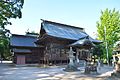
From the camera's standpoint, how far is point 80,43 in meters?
27.2

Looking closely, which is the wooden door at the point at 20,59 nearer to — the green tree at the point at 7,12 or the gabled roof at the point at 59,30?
the gabled roof at the point at 59,30

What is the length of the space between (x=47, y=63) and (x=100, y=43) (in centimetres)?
1222

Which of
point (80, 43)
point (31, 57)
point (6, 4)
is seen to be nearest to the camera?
point (6, 4)

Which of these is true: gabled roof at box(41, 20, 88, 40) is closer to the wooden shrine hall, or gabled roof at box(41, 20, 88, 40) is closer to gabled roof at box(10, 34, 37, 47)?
the wooden shrine hall

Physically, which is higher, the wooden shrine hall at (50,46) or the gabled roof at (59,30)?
the gabled roof at (59,30)

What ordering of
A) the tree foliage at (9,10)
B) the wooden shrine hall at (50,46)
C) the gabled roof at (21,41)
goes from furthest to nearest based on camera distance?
the gabled roof at (21,41), the wooden shrine hall at (50,46), the tree foliage at (9,10)

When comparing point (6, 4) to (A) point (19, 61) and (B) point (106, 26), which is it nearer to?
(A) point (19, 61)

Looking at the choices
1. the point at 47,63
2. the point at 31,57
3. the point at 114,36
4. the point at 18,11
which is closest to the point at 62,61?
the point at 47,63

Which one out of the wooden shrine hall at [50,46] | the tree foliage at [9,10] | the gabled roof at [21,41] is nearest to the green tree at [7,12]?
the tree foliage at [9,10]

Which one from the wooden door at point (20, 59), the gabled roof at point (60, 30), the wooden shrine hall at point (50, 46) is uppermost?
the gabled roof at point (60, 30)

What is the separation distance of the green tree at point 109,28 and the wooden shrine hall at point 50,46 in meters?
2.70

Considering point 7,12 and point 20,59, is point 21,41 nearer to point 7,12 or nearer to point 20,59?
point 20,59

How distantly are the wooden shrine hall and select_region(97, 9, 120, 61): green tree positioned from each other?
2696 millimetres

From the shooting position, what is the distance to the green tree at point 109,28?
38094 mm
